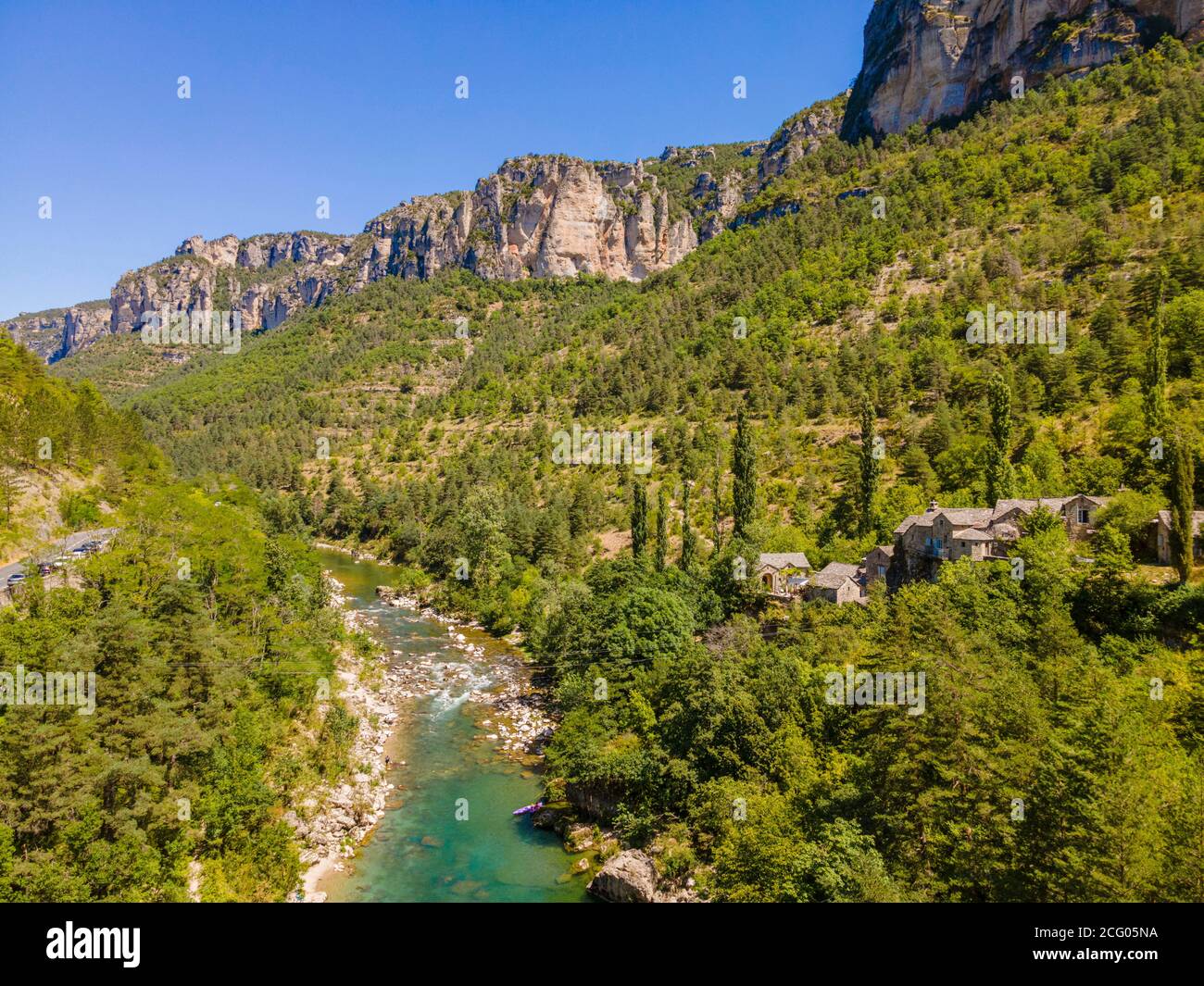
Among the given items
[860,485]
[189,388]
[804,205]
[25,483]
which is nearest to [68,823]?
[25,483]

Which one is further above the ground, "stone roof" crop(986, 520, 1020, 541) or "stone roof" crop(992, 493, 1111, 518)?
"stone roof" crop(992, 493, 1111, 518)

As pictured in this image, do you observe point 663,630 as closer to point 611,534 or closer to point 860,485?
point 860,485

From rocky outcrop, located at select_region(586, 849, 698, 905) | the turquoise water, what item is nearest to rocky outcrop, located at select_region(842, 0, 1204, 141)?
the turquoise water

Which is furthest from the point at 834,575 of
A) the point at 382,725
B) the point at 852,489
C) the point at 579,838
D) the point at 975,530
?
the point at 382,725

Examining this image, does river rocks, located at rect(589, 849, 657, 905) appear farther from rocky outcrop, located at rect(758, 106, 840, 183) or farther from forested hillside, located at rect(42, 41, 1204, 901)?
rocky outcrop, located at rect(758, 106, 840, 183)

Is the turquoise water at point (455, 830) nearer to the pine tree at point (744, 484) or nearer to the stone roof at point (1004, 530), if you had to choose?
the pine tree at point (744, 484)

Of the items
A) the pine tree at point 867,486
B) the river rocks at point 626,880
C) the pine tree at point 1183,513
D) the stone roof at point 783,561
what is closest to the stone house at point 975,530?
the stone roof at point 783,561
